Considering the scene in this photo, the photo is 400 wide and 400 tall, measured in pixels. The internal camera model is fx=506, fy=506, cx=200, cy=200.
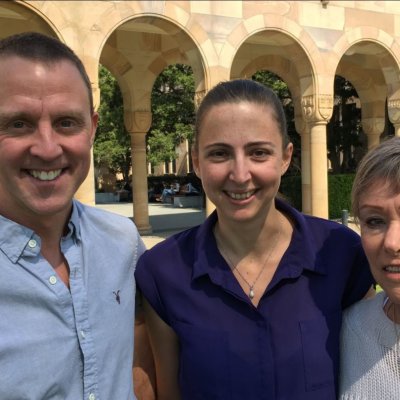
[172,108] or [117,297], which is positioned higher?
[172,108]

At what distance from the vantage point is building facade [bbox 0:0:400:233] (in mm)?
9570

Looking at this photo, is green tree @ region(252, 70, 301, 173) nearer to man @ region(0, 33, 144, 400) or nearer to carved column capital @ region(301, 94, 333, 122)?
carved column capital @ region(301, 94, 333, 122)

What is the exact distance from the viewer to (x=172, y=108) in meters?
23.0

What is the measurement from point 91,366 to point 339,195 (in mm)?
16844

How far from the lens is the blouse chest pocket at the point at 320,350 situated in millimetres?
1856

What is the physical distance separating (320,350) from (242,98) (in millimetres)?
994

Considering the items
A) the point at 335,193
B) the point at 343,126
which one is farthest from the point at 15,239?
the point at 343,126

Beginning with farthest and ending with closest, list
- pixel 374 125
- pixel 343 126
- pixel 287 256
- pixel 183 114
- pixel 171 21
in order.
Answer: pixel 183 114 < pixel 343 126 < pixel 374 125 < pixel 171 21 < pixel 287 256

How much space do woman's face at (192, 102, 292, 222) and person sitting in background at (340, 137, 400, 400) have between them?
340 millimetres

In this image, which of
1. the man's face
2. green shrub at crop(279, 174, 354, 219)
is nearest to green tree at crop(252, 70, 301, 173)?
green shrub at crop(279, 174, 354, 219)

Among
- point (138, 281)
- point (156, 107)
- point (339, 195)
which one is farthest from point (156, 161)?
point (138, 281)

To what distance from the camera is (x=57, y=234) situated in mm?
1795

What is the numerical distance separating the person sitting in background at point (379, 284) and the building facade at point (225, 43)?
808 cm

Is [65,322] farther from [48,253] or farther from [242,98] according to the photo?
[242,98]
